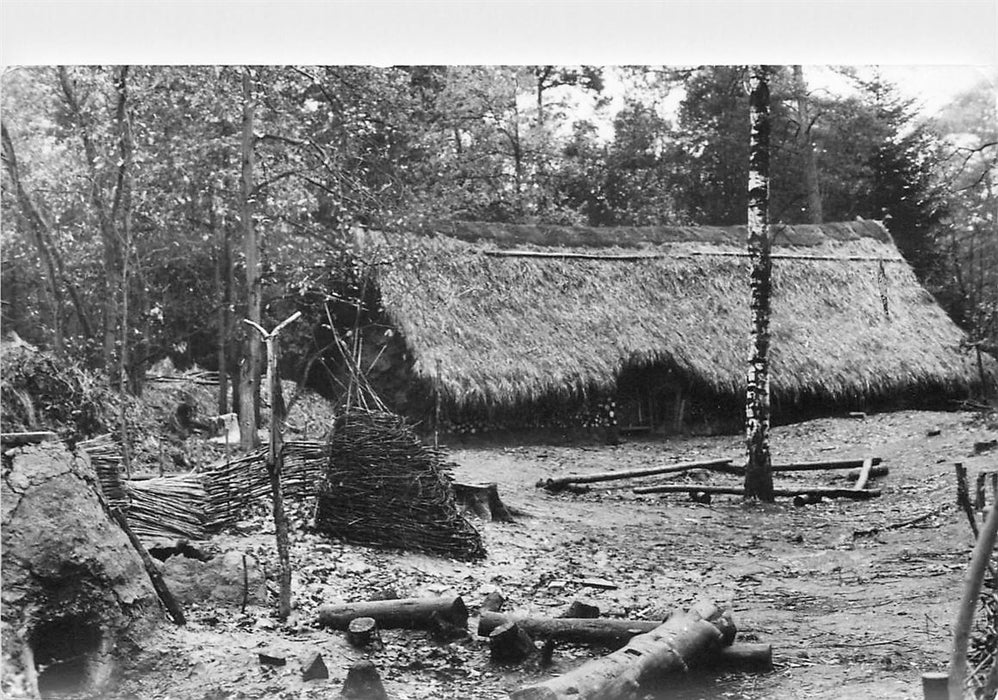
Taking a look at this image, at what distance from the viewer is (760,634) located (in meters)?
2.95

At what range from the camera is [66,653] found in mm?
2787

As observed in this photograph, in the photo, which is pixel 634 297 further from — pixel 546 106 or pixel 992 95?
pixel 992 95

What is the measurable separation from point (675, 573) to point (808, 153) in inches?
57.3

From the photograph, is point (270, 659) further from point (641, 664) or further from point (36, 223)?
point (36, 223)

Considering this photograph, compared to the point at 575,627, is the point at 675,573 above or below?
above

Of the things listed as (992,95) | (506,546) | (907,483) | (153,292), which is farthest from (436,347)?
(992,95)

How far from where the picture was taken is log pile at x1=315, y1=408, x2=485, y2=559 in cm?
325

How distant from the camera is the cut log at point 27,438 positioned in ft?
9.68

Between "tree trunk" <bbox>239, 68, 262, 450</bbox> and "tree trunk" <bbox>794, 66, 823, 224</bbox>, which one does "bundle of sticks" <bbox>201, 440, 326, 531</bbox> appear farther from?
"tree trunk" <bbox>794, 66, 823, 224</bbox>

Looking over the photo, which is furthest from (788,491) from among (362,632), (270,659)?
(270,659)

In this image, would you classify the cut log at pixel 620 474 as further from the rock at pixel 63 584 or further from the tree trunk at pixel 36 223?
the tree trunk at pixel 36 223

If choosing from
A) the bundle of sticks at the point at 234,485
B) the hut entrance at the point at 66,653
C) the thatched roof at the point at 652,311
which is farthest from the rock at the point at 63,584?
the thatched roof at the point at 652,311

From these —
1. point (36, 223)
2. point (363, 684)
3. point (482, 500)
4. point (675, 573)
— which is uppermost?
point (36, 223)

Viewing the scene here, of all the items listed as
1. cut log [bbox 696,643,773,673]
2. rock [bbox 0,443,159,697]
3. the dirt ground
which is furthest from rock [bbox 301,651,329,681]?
cut log [bbox 696,643,773,673]
